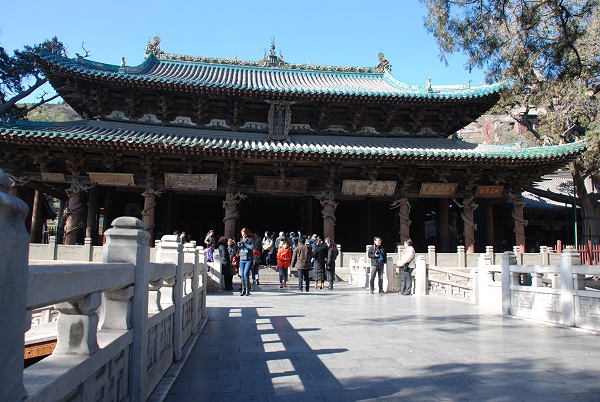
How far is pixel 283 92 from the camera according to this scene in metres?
17.7

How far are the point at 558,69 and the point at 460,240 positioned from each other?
11581mm

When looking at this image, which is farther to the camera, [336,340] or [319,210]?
[319,210]

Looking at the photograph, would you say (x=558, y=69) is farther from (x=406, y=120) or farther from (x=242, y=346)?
(x=406, y=120)

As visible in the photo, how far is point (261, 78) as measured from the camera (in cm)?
2211

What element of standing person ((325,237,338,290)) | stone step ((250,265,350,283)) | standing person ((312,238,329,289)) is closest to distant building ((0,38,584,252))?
stone step ((250,265,350,283))

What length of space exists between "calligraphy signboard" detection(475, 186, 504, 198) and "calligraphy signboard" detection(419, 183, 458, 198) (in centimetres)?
89

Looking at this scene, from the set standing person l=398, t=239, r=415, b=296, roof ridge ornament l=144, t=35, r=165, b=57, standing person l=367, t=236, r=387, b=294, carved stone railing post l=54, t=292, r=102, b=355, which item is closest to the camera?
carved stone railing post l=54, t=292, r=102, b=355

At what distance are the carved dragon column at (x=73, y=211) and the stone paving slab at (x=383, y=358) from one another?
9.01 metres

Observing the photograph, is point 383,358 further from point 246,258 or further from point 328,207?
point 328,207

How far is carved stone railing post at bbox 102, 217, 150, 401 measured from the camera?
10.3 ft

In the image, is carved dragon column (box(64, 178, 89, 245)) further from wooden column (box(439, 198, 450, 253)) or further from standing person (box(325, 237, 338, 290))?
wooden column (box(439, 198, 450, 253))

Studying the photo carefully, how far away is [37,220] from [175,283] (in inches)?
566

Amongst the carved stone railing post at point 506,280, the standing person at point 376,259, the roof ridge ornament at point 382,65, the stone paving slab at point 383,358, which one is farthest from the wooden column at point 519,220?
the stone paving slab at point 383,358

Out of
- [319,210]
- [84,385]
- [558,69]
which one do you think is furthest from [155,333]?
[319,210]
